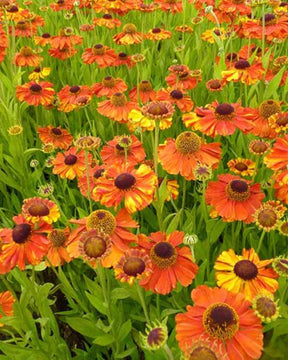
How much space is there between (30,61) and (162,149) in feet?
3.86

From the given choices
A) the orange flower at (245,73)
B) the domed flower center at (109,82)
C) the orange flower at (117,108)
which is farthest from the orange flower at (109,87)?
the orange flower at (245,73)

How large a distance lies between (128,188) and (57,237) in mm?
274

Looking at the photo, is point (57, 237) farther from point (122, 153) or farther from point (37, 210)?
point (122, 153)

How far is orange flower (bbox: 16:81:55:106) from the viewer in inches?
72.7

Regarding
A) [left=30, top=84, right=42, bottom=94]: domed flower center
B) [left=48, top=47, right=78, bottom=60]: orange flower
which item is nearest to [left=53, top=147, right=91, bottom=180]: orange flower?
[left=30, top=84, right=42, bottom=94]: domed flower center

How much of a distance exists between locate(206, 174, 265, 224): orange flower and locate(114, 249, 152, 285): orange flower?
14.6 inches

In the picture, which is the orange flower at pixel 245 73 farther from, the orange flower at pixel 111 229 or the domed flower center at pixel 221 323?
the domed flower center at pixel 221 323

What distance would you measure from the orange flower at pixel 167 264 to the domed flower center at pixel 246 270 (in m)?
0.11

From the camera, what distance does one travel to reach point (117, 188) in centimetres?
104

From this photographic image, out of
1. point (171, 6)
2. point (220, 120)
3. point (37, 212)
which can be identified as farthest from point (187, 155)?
point (171, 6)

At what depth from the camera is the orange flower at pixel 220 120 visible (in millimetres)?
1229

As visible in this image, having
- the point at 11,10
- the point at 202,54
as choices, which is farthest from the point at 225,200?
→ the point at 11,10

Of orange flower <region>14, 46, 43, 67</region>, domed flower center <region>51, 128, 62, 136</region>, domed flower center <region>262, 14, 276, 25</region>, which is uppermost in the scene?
domed flower center <region>262, 14, 276, 25</region>

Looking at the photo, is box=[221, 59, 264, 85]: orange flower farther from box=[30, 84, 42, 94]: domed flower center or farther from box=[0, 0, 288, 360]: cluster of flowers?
box=[30, 84, 42, 94]: domed flower center
